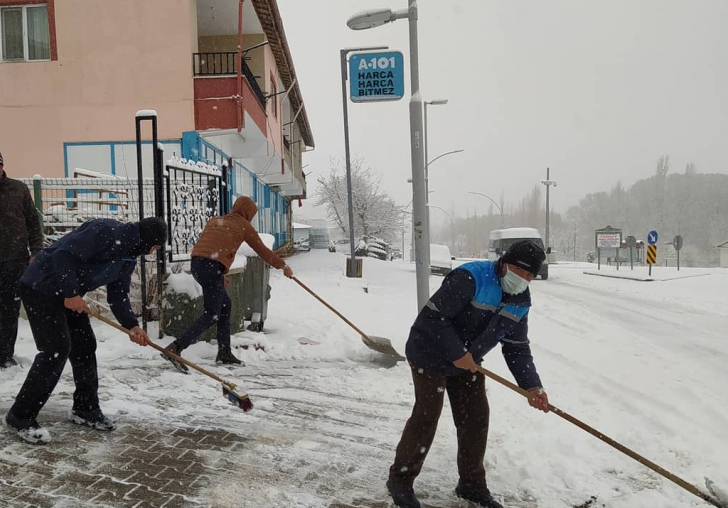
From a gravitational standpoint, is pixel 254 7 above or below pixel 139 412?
above

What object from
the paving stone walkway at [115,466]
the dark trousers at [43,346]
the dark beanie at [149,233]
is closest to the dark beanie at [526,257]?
the paving stone walkway at [115,466]

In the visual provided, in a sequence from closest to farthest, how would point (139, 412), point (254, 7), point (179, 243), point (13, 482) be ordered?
point (13, 482) < point (139, 412) < point (179, 243) < point (254, 7)

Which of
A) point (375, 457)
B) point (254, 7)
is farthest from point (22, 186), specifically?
point (254, 7)

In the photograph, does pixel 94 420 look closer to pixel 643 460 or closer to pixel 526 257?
pixel 526 257

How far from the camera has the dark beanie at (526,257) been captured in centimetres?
260

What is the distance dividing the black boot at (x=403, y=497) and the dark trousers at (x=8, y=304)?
379 centimetres

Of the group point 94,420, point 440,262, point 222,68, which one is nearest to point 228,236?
point 94,420

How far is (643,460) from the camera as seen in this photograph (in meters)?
2.83

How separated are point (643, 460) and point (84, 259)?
11.3 ft

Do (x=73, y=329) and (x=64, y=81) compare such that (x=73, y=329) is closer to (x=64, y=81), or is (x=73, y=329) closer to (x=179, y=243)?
(x=179, y=243)

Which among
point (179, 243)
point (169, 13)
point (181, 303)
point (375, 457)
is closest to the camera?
point (375, 457)

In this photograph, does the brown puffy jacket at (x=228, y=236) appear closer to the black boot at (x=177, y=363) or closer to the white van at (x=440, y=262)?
the black boot at (x=177, y=363)

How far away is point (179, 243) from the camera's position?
682 cm

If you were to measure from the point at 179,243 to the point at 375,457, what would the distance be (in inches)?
176
